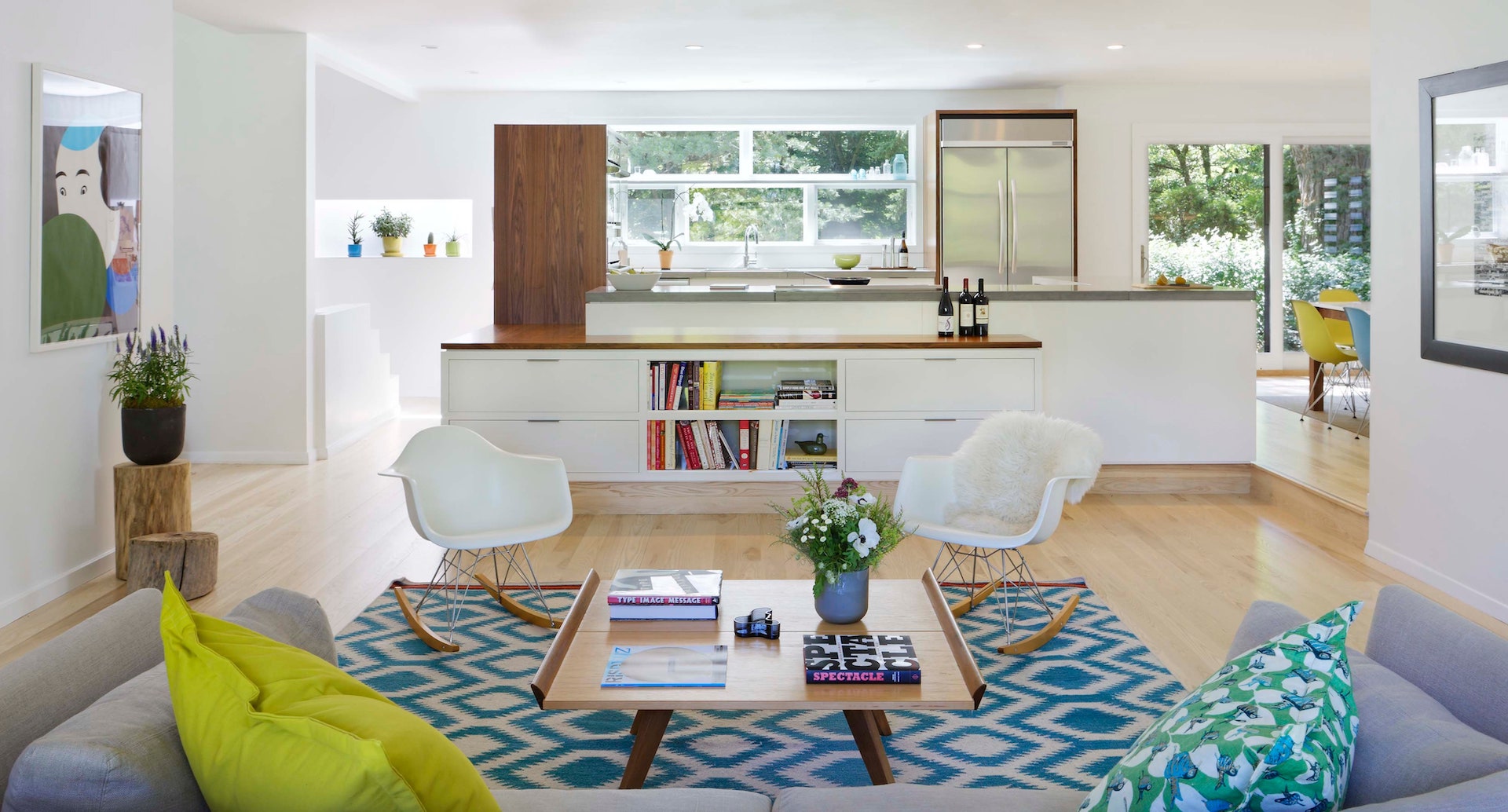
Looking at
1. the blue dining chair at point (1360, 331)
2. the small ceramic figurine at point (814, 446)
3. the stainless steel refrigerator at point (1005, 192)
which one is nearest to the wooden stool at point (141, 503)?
the small ceramic figurine at point (814, 446)

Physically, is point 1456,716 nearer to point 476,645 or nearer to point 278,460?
point 476,645

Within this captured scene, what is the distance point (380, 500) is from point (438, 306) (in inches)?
149

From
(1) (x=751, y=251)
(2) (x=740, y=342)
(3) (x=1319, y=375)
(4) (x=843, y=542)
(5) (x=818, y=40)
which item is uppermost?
(5) (x=818, y=40)

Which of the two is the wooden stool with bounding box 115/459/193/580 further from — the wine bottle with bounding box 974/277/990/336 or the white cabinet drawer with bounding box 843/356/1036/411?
the wine bottle with bounding box 974/277/990/336

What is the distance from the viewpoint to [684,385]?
5273mm

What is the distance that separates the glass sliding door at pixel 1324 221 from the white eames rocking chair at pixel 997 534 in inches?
241

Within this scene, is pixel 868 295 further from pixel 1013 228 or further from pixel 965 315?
pixel 1013 228

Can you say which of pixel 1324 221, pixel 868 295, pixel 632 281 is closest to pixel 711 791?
pixel 868 295

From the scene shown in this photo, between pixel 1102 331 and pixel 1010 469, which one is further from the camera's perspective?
pixel 1102 331

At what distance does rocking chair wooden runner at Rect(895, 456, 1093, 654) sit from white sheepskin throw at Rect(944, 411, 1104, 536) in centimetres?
5

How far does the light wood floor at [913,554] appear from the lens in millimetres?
3941

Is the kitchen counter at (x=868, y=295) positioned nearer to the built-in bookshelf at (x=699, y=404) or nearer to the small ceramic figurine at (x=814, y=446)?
the built-in bookshelf at (x=699, y=404)

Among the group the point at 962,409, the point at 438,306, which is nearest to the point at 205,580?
the point at 962,409

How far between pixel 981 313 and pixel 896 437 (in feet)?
2.28
